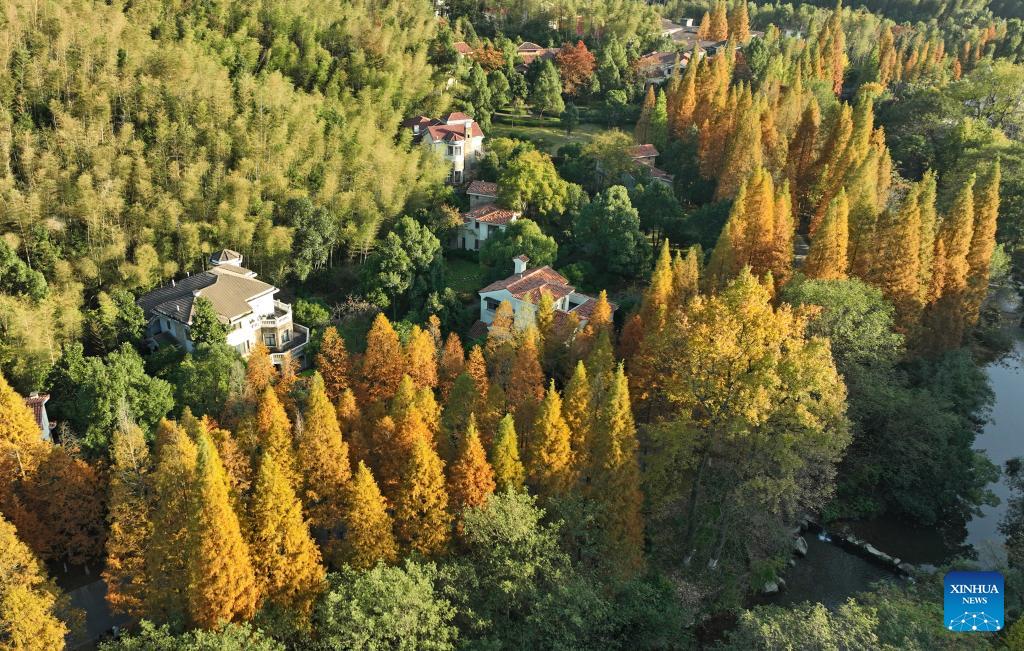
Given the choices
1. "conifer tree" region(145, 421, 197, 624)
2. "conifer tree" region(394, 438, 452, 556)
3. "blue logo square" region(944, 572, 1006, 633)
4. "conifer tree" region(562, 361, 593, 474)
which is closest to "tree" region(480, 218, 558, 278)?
"conifer tree" region(562, 361, 593, 474)

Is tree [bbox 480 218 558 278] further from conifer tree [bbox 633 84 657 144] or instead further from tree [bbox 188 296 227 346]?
conifer tree [bbox 633 84 657 144]

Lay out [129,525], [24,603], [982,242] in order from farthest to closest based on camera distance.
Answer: [982,242], [129,525], [24,603]

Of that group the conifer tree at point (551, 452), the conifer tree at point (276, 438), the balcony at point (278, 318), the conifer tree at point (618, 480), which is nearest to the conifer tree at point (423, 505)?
the conifer tree at point (551, 452)

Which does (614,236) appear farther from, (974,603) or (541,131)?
(974,603)

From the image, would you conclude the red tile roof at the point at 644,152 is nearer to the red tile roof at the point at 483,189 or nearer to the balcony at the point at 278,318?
the red tile roof at the point at 483,189

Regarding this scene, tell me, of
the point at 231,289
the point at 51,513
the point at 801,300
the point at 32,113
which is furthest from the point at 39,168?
the point at 801,300

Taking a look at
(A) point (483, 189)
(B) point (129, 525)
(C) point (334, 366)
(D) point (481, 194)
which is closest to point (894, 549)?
(C) point (334, 366)
